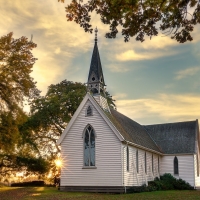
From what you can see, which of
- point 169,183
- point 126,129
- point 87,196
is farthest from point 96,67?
point 169,183

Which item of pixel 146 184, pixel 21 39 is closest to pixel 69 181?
pixel 146 184

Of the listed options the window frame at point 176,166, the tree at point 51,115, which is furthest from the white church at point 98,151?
the tree at point 51,115

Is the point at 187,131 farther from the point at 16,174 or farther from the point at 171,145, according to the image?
the point at 16,174

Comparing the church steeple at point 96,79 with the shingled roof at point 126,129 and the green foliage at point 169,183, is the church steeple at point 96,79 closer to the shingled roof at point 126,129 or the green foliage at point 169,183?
the shingled roof at point 126,129

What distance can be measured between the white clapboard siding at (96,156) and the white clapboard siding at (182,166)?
14117 mm

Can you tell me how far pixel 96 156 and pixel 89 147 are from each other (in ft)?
3.70

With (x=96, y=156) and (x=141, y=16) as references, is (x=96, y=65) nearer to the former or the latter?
(x=96, y=156)

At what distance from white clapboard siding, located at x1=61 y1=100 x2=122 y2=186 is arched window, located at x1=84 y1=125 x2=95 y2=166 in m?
0.37

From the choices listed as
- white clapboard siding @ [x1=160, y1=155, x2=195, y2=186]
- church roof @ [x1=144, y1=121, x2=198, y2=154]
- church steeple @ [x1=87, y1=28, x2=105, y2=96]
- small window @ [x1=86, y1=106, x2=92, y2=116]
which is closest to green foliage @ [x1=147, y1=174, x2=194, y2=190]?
white clapboard siding @ [x1=160, y1=155, x2=195, y2=186]

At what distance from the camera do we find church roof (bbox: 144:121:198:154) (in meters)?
38.5

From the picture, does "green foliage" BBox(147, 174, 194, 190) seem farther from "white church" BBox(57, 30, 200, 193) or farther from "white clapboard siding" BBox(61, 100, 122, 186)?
"white clapboard siding" BBox(61, 100, 122, 186)

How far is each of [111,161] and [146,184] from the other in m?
7.00

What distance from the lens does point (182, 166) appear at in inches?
1464

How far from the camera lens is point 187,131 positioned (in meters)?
40.9
